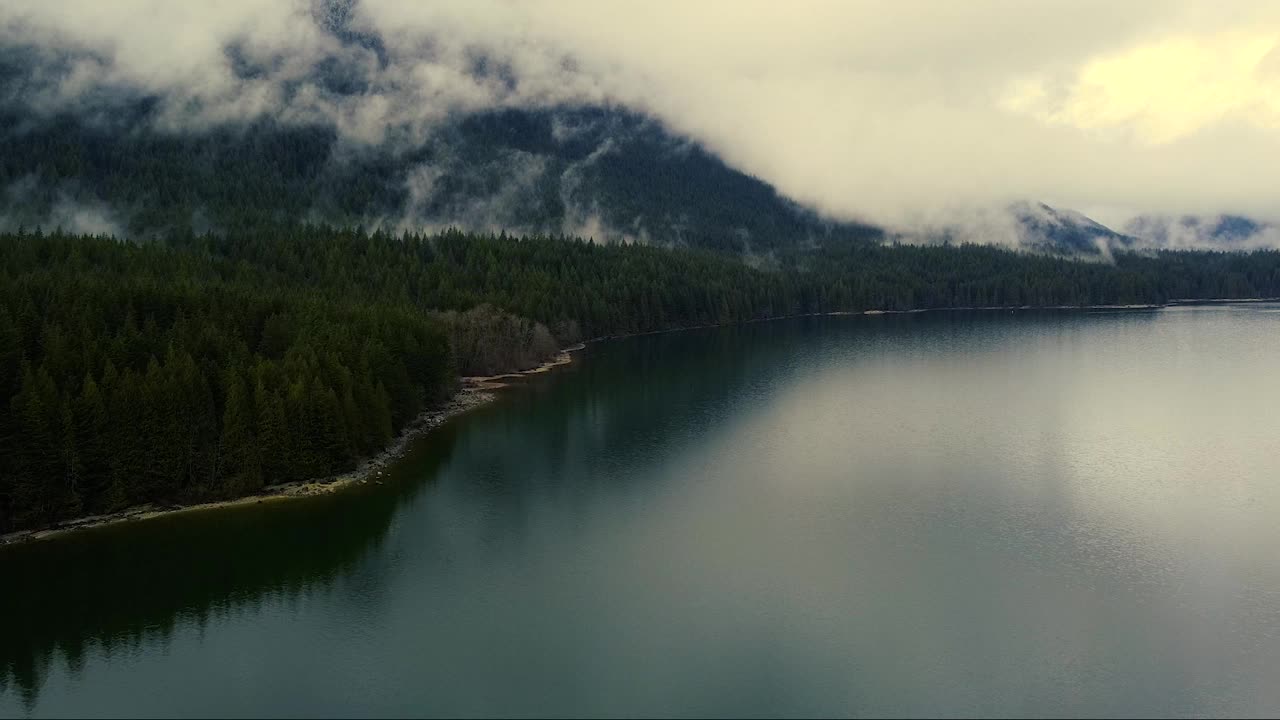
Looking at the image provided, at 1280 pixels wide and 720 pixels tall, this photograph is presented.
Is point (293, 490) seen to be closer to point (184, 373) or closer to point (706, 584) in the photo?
point (184, 373)

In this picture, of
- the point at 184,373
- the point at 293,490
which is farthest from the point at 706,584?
the point at 184,373

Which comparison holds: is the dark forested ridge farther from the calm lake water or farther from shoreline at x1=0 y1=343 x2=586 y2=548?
the calm lake water

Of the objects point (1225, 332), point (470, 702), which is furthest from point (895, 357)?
point (470, 702)

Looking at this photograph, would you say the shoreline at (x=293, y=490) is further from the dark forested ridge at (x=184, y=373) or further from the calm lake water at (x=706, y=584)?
the calm lake water at (x=706, y=584)

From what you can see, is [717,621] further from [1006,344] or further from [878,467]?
[1006,344]

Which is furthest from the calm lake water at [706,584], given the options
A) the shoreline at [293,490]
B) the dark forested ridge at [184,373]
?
the dark forested ridge at [184,373]

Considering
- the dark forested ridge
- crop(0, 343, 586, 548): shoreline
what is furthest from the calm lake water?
the dark forested ridge

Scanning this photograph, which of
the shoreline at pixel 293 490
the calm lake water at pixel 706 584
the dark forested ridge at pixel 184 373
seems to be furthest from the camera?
the dark forested ridge at pixel 184 373

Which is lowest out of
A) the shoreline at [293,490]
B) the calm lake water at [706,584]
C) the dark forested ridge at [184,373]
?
the calm lake water at [706,584]
